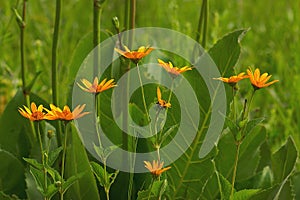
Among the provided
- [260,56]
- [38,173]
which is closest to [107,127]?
[38,173]

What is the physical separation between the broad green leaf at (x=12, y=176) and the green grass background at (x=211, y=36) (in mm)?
430

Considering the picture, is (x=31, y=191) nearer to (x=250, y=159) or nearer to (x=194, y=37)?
(x=250, y=159)

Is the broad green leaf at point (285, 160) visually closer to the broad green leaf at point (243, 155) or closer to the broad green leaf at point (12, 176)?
the broad green leaf at point (243, 155)

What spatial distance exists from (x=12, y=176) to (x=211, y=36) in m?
0.84

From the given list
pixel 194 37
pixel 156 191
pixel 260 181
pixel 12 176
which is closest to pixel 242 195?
pixel 156 191

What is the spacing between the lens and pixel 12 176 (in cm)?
119

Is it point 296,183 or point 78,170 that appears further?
point 296,183

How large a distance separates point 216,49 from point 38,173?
0.42 m

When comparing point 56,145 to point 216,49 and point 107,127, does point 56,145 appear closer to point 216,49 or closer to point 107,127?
point 107,127

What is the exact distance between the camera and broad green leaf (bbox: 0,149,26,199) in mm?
1164

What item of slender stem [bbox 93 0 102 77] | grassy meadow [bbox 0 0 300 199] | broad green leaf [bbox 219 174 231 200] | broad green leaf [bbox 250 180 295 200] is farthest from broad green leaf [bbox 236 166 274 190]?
slender stem [bbox 93 0 102 77]

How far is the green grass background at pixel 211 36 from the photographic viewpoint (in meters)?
1.80

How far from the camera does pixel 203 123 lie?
3.67 feet

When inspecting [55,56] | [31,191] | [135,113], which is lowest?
[31,191]
